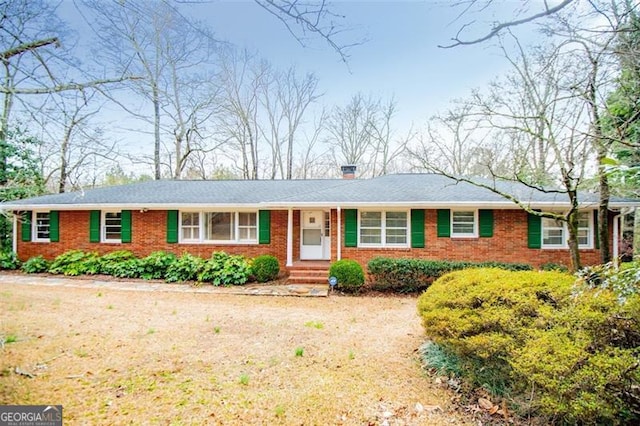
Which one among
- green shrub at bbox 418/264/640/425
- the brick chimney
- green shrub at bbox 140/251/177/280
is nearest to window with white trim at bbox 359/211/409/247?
the brick chimney

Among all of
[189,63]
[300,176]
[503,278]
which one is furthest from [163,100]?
[300,176]

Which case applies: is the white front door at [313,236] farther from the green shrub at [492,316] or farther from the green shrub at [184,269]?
the green shrub at [492,316]

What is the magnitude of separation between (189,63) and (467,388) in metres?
7.30

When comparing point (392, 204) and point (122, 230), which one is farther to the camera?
point (122, 230)

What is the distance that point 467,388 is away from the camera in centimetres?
350

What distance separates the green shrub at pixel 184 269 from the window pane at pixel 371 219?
5.53m

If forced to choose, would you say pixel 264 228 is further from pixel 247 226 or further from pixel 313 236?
pixel 313 236

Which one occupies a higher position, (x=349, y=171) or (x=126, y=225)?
(x=349, y=171)

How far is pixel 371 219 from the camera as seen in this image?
32.8 feet

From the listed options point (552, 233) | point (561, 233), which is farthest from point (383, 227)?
point (561, 233)

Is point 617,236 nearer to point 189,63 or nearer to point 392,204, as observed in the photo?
point 392,204

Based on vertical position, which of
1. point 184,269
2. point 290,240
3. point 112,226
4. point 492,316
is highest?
point 112,226

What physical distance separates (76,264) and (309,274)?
8368 mm

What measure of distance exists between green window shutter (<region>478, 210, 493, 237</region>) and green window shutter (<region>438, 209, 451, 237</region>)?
0.97 m
